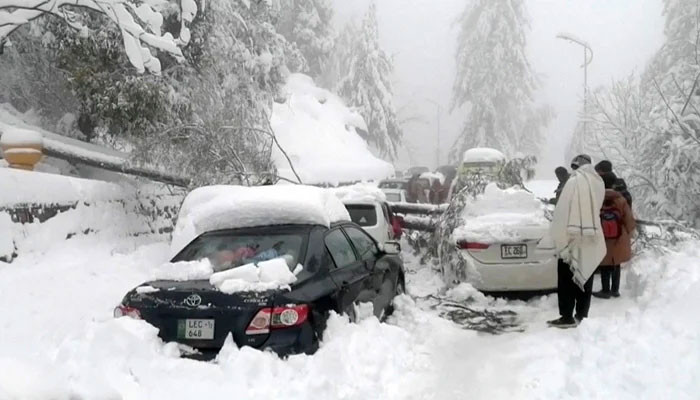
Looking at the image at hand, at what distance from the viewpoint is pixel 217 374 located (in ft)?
13.5

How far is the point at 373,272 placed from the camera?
6137 mm

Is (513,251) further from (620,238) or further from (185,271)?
(185,271)

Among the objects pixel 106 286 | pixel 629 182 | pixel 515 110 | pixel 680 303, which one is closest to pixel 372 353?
pixel 680 303

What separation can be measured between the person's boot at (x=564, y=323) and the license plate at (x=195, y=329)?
12.3 ft

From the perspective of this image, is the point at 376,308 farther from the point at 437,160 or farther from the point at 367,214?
the point at 437,160

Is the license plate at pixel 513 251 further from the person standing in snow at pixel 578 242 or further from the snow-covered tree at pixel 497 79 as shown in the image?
the snow-covered tree at pixel 497 79

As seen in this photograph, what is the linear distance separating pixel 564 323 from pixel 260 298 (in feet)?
11.6

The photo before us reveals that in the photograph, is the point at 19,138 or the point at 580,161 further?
the point at 19,138

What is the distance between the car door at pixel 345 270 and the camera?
17.0ft

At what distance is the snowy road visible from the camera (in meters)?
3.88

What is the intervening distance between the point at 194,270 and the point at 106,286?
3648 millimetres

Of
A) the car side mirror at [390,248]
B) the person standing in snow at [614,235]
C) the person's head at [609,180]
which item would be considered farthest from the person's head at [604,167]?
the car side mirror at [390,248]

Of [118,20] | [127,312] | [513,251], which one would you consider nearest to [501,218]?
[513,251]

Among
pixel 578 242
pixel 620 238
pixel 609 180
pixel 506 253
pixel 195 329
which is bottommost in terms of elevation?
pixel 506 253
